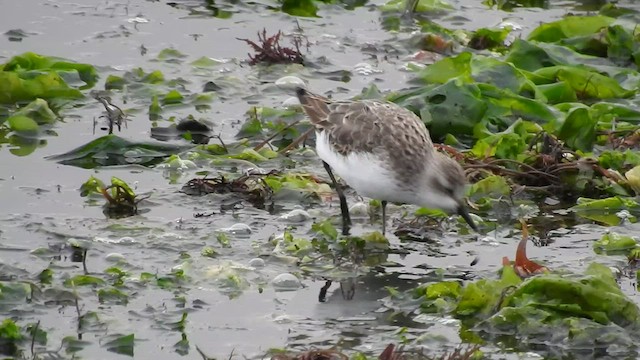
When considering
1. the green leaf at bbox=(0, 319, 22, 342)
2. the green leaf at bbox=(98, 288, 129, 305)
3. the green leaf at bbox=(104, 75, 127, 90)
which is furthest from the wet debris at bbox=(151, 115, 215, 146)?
the green leaf at bbox=(0, 319, 22, 342)

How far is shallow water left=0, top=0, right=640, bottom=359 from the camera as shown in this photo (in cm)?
789

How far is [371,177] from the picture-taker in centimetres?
929

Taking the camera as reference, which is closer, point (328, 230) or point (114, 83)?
point (328, 230)

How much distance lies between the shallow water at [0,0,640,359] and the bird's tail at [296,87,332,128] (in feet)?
2.31

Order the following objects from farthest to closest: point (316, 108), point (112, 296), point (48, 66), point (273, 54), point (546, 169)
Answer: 1. point (273, 54)
2. point (48, 66)
3. point (546, 169)
4. point (316, 108)
5. point (112, 296)

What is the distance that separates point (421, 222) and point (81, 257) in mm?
2621

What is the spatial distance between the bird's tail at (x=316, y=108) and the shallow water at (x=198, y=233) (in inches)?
27.8

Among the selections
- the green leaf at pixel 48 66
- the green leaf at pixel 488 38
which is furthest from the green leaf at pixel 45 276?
the green leaf at pixel 488 38

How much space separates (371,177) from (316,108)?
44.6 inches

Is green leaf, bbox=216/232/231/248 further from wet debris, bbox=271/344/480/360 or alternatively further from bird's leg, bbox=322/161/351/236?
wet debris, bbox=271/344/480/360

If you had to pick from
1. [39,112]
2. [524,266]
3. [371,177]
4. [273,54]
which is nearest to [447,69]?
[273,54]

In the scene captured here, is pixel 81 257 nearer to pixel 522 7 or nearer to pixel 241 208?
pixel 241 208

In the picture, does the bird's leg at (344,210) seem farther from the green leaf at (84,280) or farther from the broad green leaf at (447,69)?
the broad green leaf at (447,69)

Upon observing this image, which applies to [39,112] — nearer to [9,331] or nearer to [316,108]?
[316,108]
